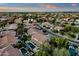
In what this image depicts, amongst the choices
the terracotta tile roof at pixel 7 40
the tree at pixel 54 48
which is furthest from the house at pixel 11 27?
the tree at pixel 54 48

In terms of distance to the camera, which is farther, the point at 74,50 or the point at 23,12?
the point at 23,12

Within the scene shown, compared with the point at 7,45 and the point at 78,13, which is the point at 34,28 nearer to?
the point at 7,45

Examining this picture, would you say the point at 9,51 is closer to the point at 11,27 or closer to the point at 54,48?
the point at 11,27

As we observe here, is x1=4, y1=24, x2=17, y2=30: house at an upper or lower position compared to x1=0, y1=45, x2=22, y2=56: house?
upper

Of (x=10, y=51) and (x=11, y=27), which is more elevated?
(x=11, y=27)

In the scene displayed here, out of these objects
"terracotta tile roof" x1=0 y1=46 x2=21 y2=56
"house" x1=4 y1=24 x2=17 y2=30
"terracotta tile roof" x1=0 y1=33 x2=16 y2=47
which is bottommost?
"terracotta tile roof" x1=0 y1=46 x2=21 y2=56

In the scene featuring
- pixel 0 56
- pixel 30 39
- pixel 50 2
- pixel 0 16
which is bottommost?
pixel 0 56

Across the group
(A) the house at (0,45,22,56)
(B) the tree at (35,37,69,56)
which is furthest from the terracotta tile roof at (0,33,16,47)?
(B) the tree at (35,37,69,56)

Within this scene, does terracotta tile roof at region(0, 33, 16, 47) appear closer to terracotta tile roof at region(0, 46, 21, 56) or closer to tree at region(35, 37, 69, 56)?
terracotta tile roof at region(0, 46, 21, 56)

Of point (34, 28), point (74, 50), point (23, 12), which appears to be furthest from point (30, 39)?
point (74, 50)

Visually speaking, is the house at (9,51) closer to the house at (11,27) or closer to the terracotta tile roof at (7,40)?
the terracotta tile roof at (7,40)

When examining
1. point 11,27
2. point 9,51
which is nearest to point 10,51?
point 9,51
